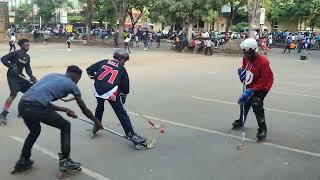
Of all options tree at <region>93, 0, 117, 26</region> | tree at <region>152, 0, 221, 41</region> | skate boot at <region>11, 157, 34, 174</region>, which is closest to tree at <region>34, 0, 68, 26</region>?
tree at <region>93, 0, 117, 26</region>

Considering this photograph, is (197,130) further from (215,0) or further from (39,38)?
(39,38)

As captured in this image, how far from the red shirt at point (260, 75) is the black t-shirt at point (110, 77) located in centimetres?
209

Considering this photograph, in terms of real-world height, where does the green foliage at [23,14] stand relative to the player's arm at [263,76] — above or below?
above

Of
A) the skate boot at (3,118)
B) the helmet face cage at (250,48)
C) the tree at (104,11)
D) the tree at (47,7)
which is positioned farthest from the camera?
the tree at (47,7)

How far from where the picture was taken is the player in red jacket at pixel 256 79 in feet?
25.2

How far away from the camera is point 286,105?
462 inches

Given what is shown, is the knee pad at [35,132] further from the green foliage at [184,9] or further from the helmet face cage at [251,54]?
the green foliage at [184,9]

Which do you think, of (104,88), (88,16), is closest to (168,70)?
(104,88)

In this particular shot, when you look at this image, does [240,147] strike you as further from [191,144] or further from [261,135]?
[191,144]

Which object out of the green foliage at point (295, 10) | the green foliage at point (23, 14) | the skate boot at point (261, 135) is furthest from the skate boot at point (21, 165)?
the green foliage at point (23, 14)

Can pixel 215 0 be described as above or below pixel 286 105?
above

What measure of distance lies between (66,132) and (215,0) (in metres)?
28.5

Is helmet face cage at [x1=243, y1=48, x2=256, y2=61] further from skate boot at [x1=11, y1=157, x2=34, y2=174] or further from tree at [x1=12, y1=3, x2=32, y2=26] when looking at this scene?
tree at [x1=12, y1=3, x2=32, y2=26]

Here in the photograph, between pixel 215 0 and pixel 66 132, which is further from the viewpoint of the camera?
pixel 215 0
